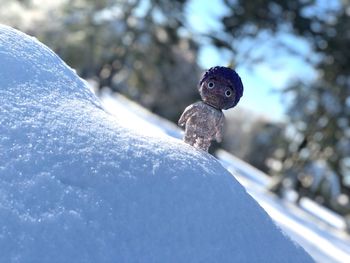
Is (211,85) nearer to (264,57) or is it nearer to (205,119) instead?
(205,119)

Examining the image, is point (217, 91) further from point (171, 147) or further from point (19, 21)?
point (19, 21)

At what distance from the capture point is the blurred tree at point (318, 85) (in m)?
15.9

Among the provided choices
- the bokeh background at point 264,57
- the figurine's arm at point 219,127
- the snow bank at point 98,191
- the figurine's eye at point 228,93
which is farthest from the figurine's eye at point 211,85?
the bokeh background at point 264,57

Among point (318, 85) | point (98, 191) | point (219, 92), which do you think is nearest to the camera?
point (98, 191)

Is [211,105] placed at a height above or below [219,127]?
above

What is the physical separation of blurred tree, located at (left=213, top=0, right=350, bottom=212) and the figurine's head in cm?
1289

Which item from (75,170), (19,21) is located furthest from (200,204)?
(19,21)

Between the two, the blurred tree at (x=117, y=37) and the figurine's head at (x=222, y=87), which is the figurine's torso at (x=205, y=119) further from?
the blurred tree at (x=117, y=37)

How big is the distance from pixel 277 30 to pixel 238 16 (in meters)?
1.46

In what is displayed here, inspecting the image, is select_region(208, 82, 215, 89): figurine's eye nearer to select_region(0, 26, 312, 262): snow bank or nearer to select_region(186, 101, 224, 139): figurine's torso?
select_region(186, 101, 224, 139): figurine's torso

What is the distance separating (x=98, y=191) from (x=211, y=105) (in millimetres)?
1470

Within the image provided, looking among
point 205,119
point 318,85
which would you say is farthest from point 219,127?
point 318,85

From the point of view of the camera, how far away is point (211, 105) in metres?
3.86

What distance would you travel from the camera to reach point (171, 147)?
10.6 feet
